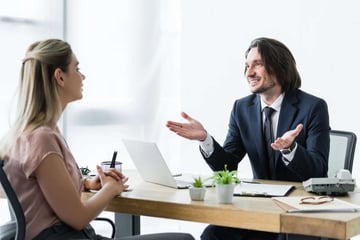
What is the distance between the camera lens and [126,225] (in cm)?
251

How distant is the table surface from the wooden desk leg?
227 mm

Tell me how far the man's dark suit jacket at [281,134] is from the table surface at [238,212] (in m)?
0.24

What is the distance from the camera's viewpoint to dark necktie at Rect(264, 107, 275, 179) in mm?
2688

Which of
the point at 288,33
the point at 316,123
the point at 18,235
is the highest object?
the point at 288,33

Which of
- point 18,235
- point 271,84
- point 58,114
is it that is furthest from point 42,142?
point 271,84

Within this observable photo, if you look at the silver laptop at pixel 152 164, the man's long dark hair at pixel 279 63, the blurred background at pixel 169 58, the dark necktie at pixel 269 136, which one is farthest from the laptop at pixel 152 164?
the blurred background at pixel 169 58

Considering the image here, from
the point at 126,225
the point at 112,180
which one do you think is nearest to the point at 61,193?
the point at 112,180

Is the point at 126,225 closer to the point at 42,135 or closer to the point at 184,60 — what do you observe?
the point at 42,135

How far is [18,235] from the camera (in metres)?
1.82

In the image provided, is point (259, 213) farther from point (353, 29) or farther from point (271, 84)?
point (353, 29)

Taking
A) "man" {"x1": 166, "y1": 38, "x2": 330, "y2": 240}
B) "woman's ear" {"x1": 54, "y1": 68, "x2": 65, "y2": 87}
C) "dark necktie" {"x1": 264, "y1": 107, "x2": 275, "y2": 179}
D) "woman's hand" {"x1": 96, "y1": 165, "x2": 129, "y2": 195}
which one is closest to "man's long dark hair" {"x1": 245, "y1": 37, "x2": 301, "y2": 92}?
"man" {"x1": 166, "y1": 38, "x2": 330, "y2": 240}

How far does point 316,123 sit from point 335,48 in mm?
1562

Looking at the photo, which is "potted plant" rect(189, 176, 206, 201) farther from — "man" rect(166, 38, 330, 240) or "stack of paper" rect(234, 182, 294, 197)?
"man" rect(166, 38, 330, 240)

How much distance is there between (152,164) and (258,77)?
0.75m
